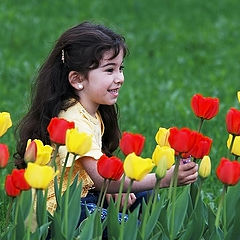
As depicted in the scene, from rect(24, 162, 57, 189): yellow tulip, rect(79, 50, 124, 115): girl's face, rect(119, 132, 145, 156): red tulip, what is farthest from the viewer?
rect(79, 50, 124, 115): girl's face

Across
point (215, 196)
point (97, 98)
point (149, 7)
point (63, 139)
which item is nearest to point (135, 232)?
point (63, 139)

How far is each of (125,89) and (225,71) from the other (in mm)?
1619

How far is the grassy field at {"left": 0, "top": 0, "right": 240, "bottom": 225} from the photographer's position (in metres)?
6.97

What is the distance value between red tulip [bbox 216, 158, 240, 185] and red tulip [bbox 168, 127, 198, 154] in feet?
0.54

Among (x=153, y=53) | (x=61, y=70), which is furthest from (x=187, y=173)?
(x=153, y=53)

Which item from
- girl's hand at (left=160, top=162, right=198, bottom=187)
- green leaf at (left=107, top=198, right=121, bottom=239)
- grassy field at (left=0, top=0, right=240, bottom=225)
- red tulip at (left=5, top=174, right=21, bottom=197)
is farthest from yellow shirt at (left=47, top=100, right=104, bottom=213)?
grassy field at (left=0, top=0, right=240, bottom=225)

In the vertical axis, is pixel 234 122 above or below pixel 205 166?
above

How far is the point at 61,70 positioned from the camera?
4078 mm

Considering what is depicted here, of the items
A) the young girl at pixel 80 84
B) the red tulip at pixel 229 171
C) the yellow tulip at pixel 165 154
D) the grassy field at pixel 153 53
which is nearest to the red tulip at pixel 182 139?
the yellow tulip at pixel 165 154

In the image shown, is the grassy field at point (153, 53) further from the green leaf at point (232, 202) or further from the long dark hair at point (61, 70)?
the green leaf at point (232, 202)

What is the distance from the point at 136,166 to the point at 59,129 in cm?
32

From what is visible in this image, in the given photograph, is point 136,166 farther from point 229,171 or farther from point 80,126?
point 80,126

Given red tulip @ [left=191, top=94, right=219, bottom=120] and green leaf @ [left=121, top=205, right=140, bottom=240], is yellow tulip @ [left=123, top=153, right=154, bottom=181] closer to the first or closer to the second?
green leaf @ [left=121, top=205, right=140, bottom=240]

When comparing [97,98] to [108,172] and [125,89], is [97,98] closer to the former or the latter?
[108,172]
